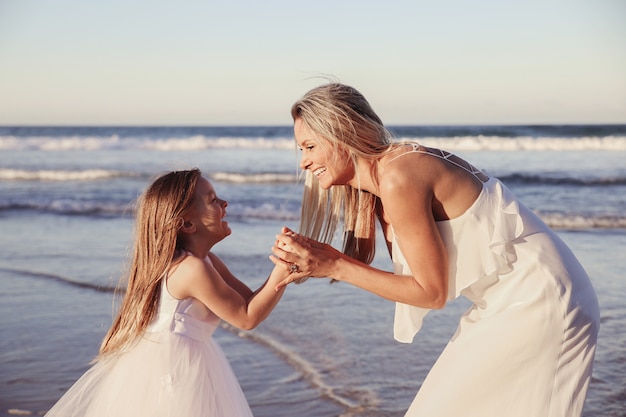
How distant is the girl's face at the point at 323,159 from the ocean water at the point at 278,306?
0.54ft

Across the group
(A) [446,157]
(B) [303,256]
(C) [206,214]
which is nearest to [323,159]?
(B) [303,256]

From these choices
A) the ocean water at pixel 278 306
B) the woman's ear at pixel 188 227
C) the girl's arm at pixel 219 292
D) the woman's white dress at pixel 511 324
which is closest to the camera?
the woman's white dress at pixel 511 324

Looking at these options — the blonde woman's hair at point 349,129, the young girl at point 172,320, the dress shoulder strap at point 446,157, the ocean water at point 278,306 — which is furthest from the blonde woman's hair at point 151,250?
the dress shoulder strap at point 446,157

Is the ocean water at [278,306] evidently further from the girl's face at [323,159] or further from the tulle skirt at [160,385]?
the tulle skirt at [160,385]

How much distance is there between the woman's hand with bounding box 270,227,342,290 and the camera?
3.30m

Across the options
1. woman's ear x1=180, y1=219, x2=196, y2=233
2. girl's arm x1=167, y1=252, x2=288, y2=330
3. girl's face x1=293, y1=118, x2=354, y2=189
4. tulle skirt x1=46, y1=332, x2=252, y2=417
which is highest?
girl's face x1=293, y1=118, x2=354, y2=189

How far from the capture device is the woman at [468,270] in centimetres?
297

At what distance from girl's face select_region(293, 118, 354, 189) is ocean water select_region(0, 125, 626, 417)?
164mm

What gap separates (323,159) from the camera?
336 centimetres

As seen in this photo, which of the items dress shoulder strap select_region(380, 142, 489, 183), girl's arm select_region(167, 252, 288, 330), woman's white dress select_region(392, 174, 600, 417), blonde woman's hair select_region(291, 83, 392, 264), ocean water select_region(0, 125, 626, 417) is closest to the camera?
woman's white dress select_region(392, 174, 600, 417)

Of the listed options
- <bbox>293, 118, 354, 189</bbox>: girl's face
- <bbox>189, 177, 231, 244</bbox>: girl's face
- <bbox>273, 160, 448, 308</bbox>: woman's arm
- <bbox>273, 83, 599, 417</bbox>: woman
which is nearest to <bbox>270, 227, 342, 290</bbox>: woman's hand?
<bbox>273, 83, 599, 417</bbox>: woman

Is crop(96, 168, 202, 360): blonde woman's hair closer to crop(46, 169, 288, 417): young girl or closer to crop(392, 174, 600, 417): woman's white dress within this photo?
crop(46, 169, 288, 417): young girl

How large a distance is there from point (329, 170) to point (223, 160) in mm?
20837

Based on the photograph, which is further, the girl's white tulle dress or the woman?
the girl's white tulle dress
